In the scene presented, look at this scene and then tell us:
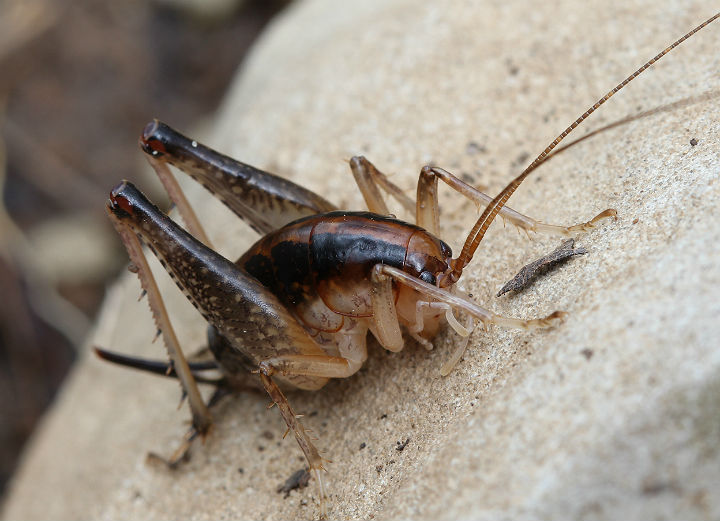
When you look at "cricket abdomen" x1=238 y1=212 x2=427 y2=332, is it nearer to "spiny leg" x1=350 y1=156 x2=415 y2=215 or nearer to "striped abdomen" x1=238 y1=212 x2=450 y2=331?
"striped abdomen" x1=238 y1=212 x2=450 y2=331

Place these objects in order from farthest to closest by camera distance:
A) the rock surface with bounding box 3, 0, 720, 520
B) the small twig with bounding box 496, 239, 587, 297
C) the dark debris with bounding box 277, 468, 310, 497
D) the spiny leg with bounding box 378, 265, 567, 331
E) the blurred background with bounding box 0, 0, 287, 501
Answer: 1. the blurred background with bounding box 0, 0, 287, 501
2. the dark debris with bounding box 277, 468, 310, 497
3. the small twig with bounding box 496, 239, 587, 297
4. the spiny leg with bounding box 378, 265, 567, 331
5. the rock surface with bounding box 3, 0, 720, 520

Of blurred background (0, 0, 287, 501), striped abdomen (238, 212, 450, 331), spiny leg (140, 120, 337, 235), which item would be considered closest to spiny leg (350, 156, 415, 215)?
spiny leg (140, 120, 337, 235)

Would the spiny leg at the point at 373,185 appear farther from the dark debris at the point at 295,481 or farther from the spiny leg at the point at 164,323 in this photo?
the dark debris at the point at 295,481

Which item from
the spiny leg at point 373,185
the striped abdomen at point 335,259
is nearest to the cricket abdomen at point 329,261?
the striped abdomen at point 335,259

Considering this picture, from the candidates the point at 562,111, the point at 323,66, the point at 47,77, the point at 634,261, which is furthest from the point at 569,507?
the point at 47,77

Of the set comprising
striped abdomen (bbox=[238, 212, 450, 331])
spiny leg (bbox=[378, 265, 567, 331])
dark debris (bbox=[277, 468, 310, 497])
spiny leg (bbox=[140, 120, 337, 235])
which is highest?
spiny leg (bbox=[140, 120, 337, 235])
